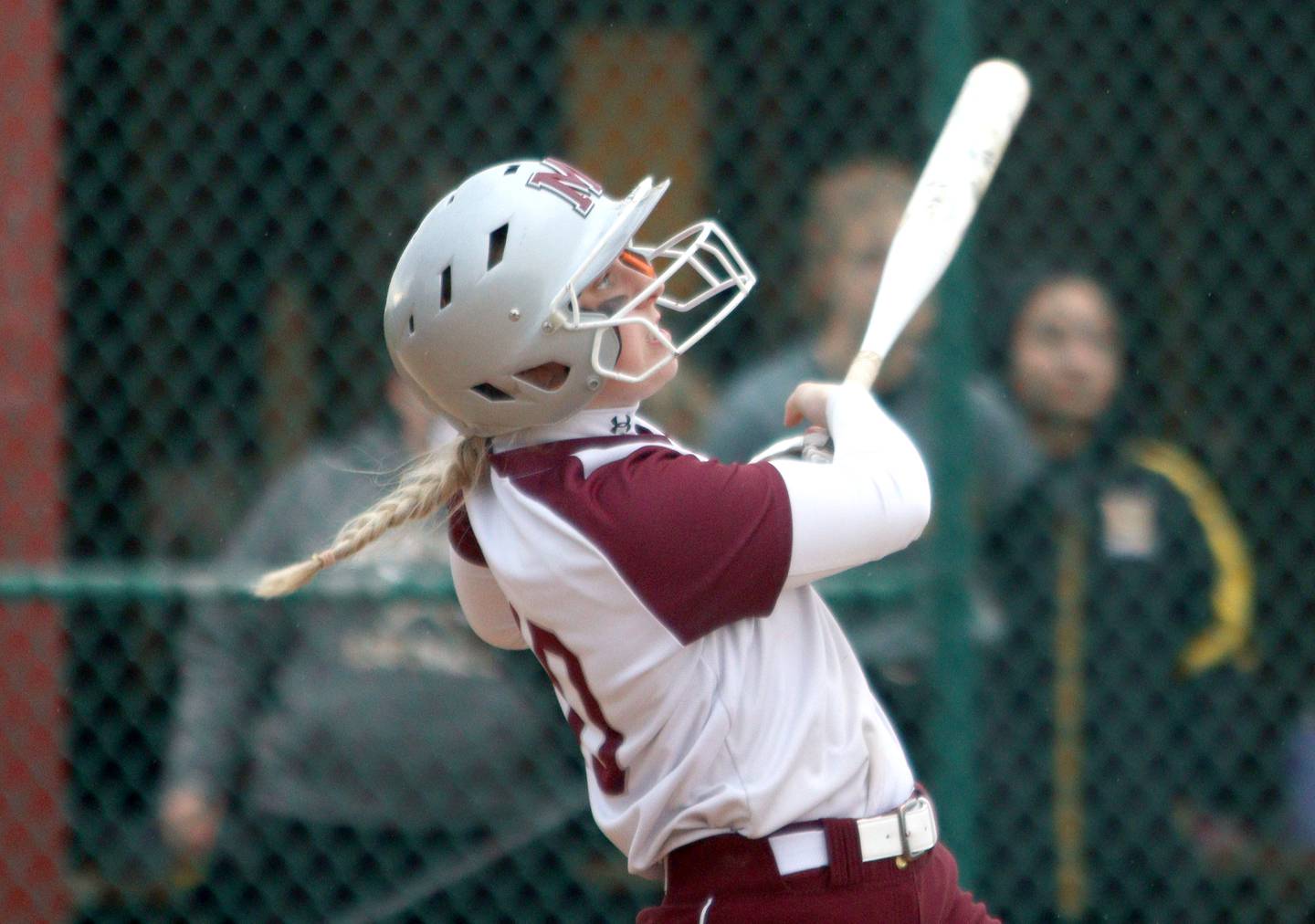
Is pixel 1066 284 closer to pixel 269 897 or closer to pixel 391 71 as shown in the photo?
pixel 391 71

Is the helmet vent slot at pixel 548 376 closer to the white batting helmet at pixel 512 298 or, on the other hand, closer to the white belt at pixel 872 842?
the white batting helmet at pixel 512 298

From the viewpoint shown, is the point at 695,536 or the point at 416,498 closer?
the point at 695,536

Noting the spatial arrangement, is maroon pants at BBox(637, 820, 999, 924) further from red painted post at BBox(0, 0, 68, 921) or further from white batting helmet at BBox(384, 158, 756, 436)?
red painted post at BBox(0, 0, 68, 921)

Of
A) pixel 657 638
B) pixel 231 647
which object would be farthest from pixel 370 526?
pixel 231 647

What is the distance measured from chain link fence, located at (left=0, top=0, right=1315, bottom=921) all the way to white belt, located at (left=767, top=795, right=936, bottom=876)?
1481mm

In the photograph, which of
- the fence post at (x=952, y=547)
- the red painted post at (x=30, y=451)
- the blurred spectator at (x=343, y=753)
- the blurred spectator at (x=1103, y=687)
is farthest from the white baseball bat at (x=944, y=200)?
the red painted post at (x=30, y=451)

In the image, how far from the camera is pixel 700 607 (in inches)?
73.4

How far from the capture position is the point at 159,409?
3.98 metres

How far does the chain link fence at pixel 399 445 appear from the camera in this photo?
3.66m

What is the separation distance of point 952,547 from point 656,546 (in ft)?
5.87

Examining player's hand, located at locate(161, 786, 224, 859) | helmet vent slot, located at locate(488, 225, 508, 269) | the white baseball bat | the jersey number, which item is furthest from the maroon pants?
player's hand, located at locate(161, 786, 224, 859)

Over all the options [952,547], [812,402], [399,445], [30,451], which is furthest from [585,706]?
[30,451]

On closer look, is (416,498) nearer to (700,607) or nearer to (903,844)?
(700,607)

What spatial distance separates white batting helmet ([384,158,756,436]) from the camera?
1877 mm
